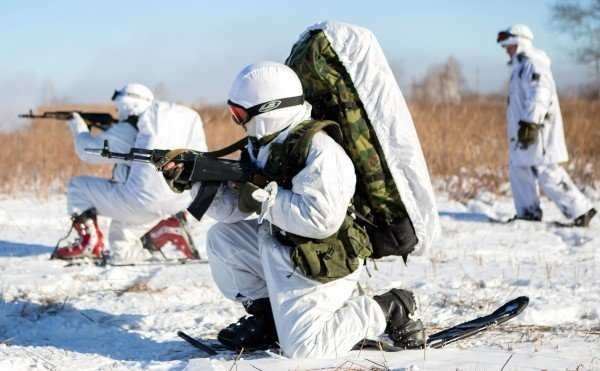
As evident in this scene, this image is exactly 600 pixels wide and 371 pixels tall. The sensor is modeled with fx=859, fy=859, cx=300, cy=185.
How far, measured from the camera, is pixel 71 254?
648cm

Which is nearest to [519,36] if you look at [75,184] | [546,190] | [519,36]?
[519,36]

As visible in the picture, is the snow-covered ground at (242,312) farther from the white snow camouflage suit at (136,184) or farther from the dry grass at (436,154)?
the dry grass at (436,154)

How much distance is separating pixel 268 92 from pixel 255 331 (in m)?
1.04

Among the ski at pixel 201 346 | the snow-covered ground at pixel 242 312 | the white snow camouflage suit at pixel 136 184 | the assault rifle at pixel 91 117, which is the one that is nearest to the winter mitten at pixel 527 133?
the snow-covered ground at pixel 242 312

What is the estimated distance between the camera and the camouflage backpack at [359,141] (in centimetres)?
357

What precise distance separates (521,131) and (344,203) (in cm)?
567

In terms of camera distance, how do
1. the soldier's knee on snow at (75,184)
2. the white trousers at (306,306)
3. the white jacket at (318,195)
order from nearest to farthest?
the white jacket at (318,195) < the white trousers at (306,306) < the soldier's knee on snow at (75,184)

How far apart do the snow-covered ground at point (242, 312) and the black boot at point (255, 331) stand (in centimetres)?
11

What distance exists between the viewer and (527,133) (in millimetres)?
8578

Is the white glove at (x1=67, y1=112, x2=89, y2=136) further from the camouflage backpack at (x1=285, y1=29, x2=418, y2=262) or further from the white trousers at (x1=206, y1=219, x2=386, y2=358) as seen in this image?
the camouflage backpack at (x1=285, y1=29, x2=418, y2=262)

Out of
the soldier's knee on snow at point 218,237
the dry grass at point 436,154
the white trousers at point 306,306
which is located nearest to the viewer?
the white trousers at point 306,306

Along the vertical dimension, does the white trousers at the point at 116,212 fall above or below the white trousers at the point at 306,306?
below

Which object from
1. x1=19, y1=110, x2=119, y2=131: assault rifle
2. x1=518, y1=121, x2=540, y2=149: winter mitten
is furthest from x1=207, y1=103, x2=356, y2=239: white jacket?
x1=518, y1=121, x2=540, y2=149: winter mitten

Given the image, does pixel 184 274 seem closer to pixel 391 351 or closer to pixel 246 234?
pixel 246 234
